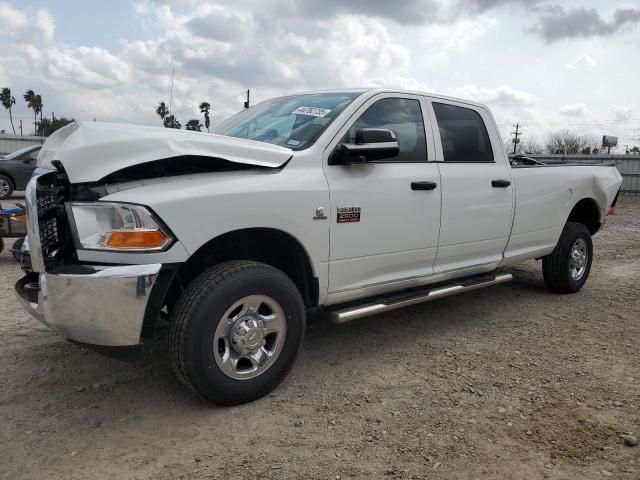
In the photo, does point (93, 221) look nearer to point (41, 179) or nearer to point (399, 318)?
point (41, 179)

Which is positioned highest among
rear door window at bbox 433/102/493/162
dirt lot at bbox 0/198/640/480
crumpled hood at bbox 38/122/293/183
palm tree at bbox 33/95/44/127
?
palm tree at bbox 33/95/44/127

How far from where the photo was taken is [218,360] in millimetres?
2887

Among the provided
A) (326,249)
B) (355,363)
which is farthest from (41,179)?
(355,363)

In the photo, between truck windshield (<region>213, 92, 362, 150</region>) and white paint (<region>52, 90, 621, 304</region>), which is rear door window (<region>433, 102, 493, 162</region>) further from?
truck windshield (<region>213, 92, 362, 150</region>)

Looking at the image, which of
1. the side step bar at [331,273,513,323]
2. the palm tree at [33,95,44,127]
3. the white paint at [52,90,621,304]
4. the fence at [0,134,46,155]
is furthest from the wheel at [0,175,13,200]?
the palm tree at [33,95,44,127]

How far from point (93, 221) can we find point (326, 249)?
1.36 m

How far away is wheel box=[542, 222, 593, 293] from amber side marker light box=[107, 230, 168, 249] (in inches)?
172

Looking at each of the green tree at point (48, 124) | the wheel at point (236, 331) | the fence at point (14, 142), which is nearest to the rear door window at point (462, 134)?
the wheel at point (236, 331)

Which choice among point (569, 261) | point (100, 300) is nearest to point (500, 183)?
point (569, 261)

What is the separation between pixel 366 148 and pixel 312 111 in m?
0.64

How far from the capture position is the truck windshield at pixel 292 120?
353 centimetres

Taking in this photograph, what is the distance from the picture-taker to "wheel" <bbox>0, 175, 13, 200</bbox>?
46.4 ft

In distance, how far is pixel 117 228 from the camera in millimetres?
2645

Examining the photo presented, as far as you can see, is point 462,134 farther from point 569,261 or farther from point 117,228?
point 117,228
